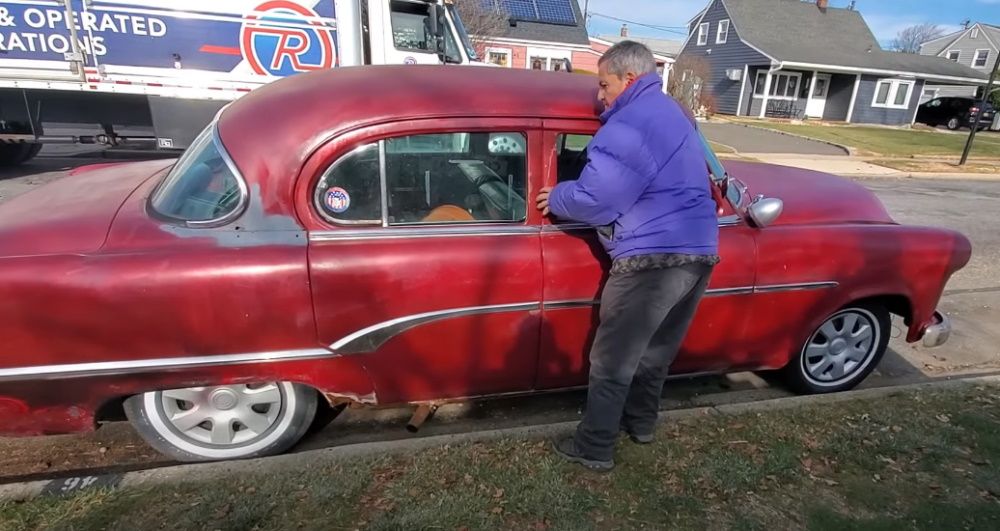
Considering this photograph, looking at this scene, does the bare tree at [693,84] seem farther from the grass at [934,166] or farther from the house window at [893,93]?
the grass at [934,166]

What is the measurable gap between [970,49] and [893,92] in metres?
21.0

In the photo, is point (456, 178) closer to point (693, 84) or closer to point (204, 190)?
point (204, 190)

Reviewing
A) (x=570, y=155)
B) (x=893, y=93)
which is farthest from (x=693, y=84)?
(x=570, y=155)

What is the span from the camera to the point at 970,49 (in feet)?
142

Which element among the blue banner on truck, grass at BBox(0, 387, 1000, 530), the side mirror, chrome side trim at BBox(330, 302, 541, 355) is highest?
the blue banner on truck

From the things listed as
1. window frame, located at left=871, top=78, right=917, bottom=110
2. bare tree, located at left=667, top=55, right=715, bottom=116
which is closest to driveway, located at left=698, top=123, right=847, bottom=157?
bare tree, located at left=667, top=55, right=715, bottom=116

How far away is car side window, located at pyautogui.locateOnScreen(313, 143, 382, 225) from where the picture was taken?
2.29 metres

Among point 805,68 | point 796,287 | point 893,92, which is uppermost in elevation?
point 805,68

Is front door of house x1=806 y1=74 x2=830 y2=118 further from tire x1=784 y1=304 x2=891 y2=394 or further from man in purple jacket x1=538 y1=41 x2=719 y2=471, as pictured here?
man in purple jacket x1=538 y1=41 x2=719 y2=471

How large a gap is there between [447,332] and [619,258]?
783 mm

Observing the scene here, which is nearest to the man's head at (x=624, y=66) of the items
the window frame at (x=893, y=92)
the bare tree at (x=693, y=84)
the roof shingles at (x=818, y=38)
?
the bare tree at (x=693, y=84)

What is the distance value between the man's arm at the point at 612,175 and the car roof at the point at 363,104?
0.40m

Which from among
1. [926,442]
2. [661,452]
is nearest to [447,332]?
[661,452]

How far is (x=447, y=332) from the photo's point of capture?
8.01 feet
